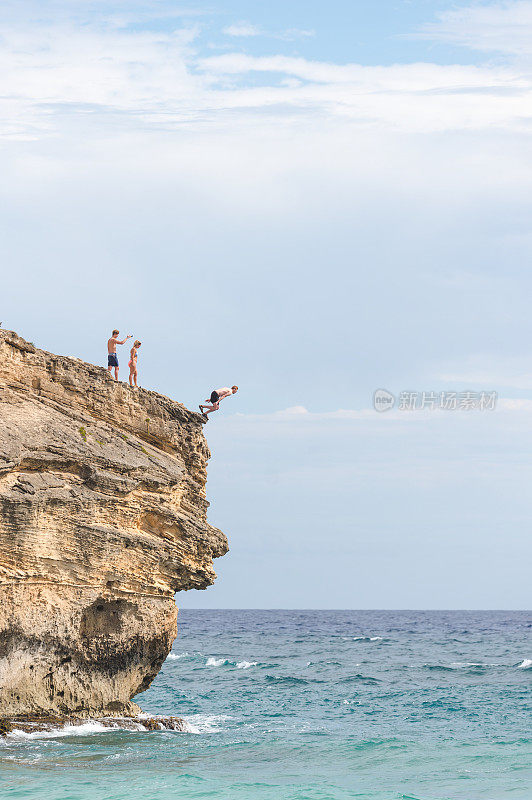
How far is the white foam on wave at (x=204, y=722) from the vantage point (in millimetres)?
22783

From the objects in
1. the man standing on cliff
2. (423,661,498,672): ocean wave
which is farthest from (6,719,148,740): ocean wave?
(423,661,498,672): ocean wave

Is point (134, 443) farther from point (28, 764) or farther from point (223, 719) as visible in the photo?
point (223, 719)

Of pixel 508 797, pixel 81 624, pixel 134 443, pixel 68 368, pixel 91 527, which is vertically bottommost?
pixel 508 797

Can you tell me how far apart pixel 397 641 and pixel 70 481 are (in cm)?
4819

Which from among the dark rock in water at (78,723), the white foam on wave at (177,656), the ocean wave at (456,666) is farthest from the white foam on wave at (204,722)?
the white foam on wave at (177,656)

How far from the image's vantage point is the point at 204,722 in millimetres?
24562

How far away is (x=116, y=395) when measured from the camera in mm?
20859

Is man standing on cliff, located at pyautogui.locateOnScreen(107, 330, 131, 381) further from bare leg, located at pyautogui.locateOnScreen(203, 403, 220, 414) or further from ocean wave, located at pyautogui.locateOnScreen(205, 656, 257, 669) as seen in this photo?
ocean wave, located at pyautogui.locateOnScreen(205, 656, 257, 669)

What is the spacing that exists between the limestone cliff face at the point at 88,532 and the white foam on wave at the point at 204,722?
2132 millimetres

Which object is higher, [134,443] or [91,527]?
[134,443]

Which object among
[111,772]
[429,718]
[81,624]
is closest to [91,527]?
[81,624]

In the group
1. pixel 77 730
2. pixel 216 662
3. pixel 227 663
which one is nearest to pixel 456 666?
pixel 227 663

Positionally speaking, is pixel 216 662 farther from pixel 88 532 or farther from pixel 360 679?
pixel 88 532

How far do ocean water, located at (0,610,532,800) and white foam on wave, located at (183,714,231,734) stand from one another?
0.03m
